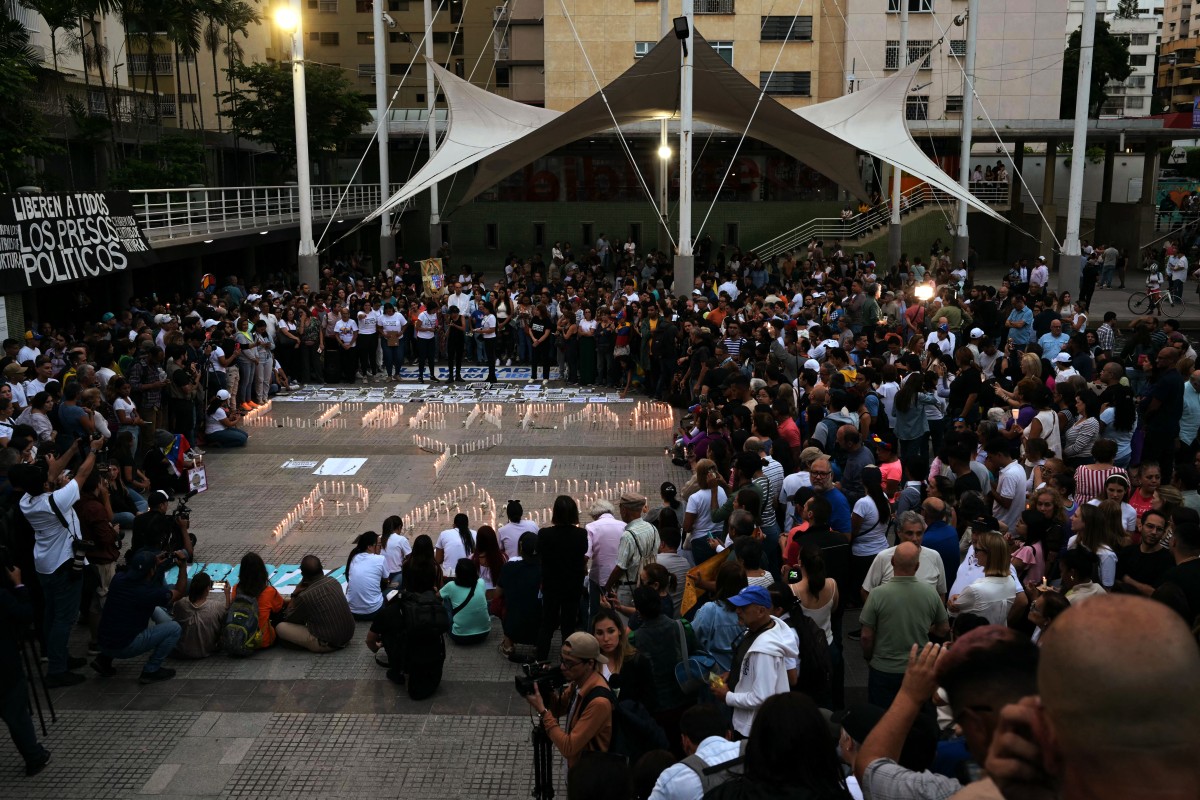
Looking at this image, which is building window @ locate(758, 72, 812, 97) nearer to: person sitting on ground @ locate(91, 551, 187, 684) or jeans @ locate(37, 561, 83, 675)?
person sitting on ground @ locate(91, 551, 187, 684)

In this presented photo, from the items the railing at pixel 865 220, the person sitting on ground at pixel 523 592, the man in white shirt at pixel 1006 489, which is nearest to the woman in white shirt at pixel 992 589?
the man in white shirt at pixel 1006 489

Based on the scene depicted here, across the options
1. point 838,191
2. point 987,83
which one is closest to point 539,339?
point 838,191

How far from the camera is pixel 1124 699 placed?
4.86ft

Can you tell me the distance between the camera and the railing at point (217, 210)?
73.4 feet

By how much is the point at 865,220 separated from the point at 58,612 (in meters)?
32.1

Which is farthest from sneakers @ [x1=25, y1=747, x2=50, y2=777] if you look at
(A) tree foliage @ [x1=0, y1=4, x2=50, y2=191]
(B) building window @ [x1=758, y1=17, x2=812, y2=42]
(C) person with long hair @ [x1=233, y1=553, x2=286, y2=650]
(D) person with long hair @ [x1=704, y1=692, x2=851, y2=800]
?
(B) building window @ [x1=758, y1=17, x2=812, y2=42]

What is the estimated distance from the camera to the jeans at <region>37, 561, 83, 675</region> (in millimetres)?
7719

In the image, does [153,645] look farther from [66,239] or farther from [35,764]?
[66,239]

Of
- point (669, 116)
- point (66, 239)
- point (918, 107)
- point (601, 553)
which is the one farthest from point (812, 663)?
point (918, 107)

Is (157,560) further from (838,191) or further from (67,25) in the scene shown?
(838,191)

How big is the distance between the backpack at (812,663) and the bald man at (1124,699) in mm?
4075

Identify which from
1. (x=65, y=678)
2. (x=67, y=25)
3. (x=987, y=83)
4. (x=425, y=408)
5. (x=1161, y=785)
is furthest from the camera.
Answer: (x=987, y=83)

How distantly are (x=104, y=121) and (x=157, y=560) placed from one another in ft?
91.3

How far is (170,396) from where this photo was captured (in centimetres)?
1364
